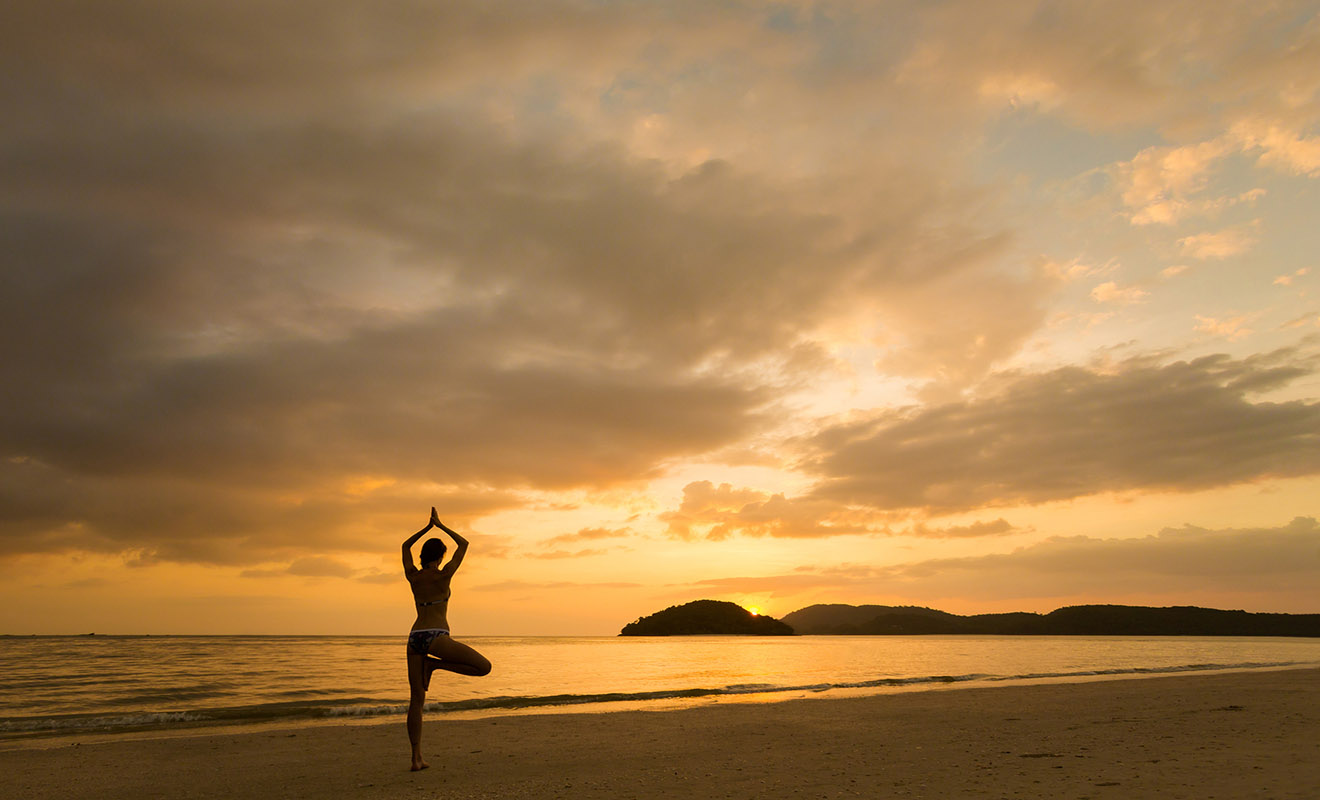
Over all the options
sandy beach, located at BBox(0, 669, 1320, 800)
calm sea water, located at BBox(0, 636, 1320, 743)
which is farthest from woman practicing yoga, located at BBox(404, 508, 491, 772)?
calm sea water, located at BBox(0, 636, 1320, 743)

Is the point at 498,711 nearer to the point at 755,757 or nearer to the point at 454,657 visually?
the point at 755,757

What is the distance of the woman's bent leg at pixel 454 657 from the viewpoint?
9.49 metres

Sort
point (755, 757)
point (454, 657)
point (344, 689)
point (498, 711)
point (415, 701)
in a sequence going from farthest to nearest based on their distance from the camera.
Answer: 1. point (344, 689)
2. point (498, 711)
3. point (755, 757)
4. point (415, 701)
5. point (454, 657)

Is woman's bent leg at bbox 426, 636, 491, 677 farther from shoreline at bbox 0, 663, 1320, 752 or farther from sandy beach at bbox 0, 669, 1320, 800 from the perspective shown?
shoreline at bbox 0, 663, 1320, 752

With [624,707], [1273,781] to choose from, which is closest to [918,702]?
[624,707]

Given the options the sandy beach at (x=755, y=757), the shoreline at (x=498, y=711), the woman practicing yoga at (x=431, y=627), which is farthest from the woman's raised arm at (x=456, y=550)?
the shoreline at (x=498, y=711)

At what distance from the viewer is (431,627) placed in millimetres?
9688

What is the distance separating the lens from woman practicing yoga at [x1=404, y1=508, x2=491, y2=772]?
9.56 m

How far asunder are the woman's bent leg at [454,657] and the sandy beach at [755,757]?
1.48m

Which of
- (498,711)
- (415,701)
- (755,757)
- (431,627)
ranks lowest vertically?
(498,711)

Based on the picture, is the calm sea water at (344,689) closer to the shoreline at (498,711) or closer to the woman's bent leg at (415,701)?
the shoreline at (498,711)

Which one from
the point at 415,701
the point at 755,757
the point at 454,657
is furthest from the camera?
the point at 755,757

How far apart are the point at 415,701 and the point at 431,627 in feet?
4.05

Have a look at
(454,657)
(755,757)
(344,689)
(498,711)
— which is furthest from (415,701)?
(344,689)
